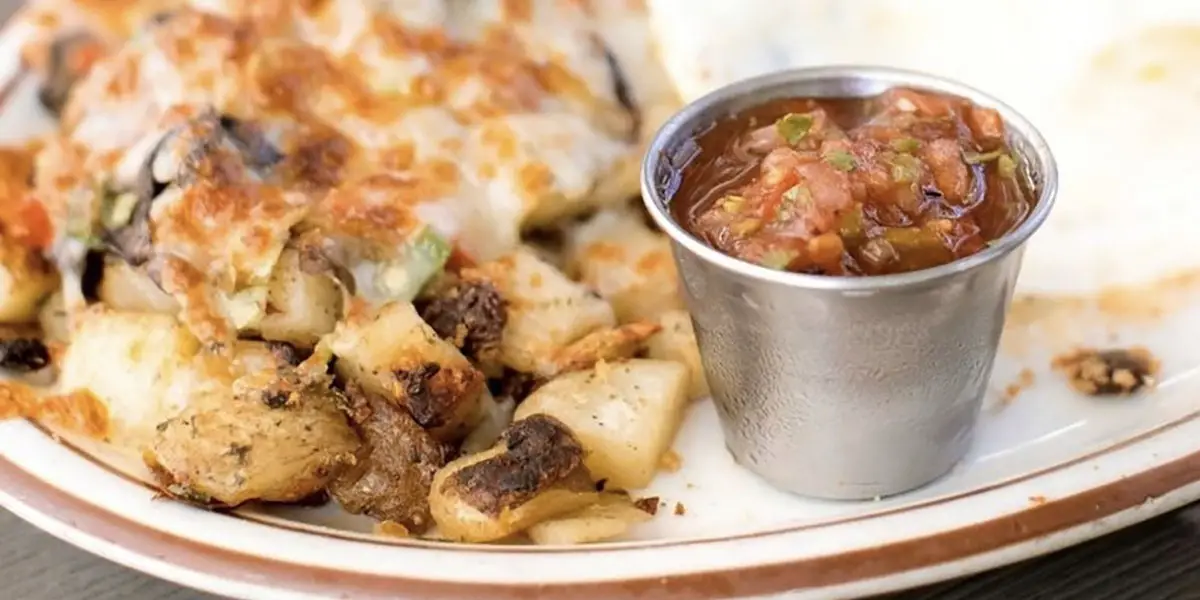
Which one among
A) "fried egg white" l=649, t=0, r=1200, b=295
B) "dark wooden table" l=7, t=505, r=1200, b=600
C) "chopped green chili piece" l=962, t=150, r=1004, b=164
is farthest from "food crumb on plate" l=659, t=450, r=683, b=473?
"fried egg white" l=649, t=0, r=1200, b=295

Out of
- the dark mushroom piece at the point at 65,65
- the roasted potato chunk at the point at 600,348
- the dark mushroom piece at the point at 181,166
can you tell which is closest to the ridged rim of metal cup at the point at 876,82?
the roasted potato chunk at the point at 600,348

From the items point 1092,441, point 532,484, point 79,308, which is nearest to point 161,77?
point 79,308

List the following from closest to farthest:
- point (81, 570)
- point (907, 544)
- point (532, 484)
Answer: point (907, 544), point (532, 484), point (81, 570)

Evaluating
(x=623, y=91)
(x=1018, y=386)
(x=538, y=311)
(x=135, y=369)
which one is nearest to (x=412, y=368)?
(x=538, y=311)

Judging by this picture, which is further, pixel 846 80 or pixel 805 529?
pixel 846 80

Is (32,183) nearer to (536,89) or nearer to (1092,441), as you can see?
(536,89)

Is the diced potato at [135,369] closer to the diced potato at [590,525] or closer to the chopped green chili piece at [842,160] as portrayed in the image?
the diced potato at [590,525]

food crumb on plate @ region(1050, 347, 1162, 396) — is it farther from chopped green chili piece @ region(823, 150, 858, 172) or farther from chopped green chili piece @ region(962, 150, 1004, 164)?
chopped green chili piece @ region(823, 150, 858, 172)
